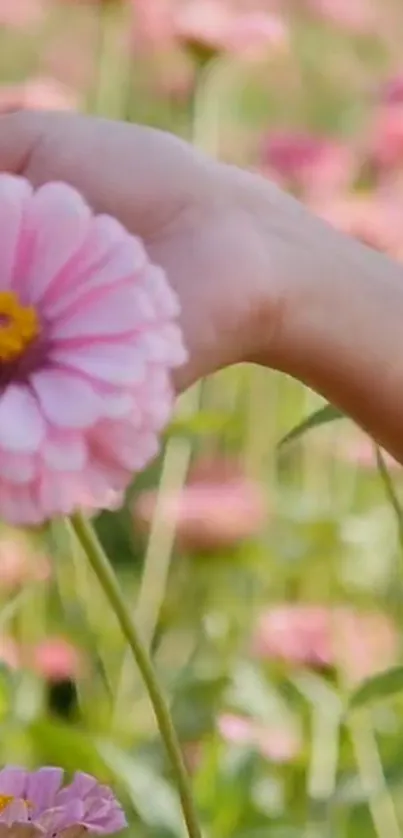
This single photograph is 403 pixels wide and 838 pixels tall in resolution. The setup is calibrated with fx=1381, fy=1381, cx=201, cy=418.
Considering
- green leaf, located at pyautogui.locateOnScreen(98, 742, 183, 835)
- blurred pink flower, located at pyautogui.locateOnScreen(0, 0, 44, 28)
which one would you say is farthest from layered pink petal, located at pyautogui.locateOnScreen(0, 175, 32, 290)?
blurred pink flower, located at pyautogui.locateOnScreen(0, 0, 44, 28)

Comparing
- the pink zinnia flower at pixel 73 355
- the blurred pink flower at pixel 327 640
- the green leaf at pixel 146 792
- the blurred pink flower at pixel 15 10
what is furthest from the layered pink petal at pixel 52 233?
the blurred pink flower at pixel 15 10

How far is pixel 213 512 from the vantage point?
0.65 metres

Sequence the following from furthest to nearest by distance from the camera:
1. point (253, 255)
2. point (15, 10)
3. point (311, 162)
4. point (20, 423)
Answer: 1. point (15, 10)
2. point (311, 162)
3. point (253, 255)
4. point (20, 423)

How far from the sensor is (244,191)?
1.03 feet

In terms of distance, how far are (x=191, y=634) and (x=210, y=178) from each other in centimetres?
42

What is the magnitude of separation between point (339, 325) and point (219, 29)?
1.36ft

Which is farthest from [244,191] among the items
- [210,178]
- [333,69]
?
[333,69]

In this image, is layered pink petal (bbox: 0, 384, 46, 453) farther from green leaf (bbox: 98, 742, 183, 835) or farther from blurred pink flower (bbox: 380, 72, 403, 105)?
blurred pink flower (bbox: 380, 72, 403, 105)

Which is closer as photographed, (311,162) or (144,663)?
(144,663)

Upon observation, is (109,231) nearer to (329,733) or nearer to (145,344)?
(145,344)

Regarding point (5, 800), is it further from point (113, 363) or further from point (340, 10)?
point (340, 10)

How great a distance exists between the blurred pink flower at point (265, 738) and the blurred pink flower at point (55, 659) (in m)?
0.09

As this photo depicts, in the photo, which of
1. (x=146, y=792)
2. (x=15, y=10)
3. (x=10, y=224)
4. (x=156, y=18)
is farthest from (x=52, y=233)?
(x=15, y=10)

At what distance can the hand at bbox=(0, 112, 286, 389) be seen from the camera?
0.28 meters
